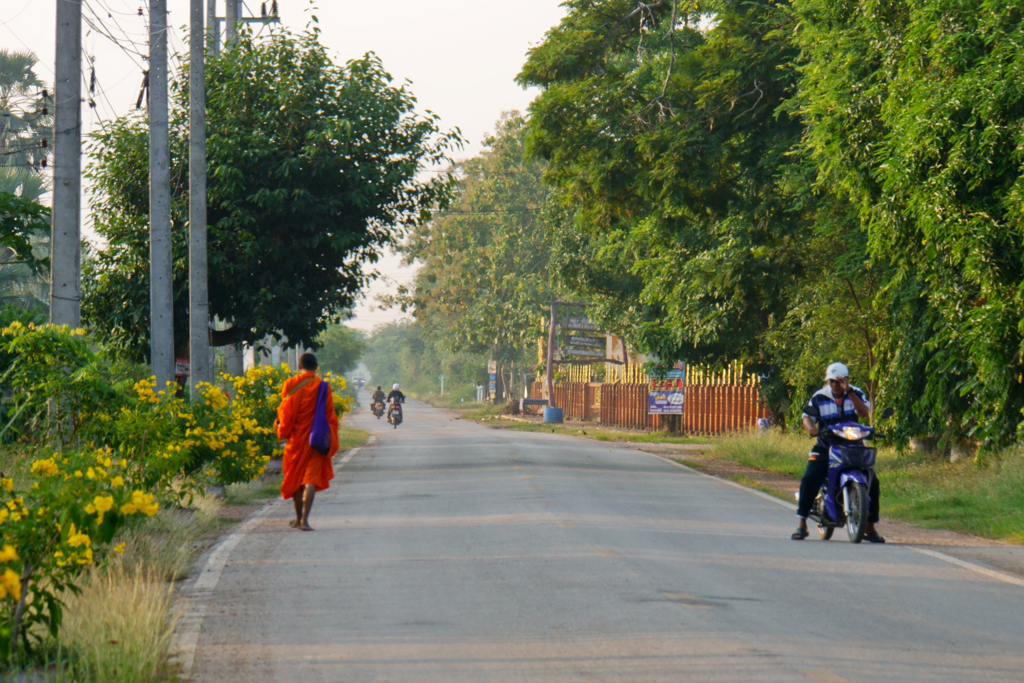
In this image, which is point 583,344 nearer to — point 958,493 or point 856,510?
point 958,493

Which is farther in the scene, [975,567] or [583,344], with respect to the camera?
[583,344]

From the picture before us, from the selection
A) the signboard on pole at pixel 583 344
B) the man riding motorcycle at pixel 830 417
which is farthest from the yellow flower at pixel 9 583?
the signboard on pole at pixel 583 344

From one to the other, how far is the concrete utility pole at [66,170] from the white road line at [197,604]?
4597 mm

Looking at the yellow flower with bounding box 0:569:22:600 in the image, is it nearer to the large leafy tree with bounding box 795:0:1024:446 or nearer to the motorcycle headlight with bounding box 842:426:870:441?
the motorcycle headlight with bounding box 842:426:870:441

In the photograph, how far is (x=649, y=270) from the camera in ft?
89.6

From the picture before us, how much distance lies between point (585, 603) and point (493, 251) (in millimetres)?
57253

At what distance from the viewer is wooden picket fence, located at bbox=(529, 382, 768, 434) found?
37.8 meters

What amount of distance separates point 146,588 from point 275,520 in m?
6.10

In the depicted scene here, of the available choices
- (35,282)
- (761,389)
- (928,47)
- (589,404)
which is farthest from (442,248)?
(928,47)

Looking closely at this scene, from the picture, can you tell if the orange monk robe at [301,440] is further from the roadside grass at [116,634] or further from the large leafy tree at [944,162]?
the large leafy tree at [944,162]

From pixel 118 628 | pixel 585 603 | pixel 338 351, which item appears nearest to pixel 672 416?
pixel 585 603

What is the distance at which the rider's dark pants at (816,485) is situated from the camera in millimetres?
12000

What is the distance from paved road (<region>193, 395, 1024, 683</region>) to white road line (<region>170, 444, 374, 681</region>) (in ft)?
0.26

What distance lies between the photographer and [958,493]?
16.1 meters
